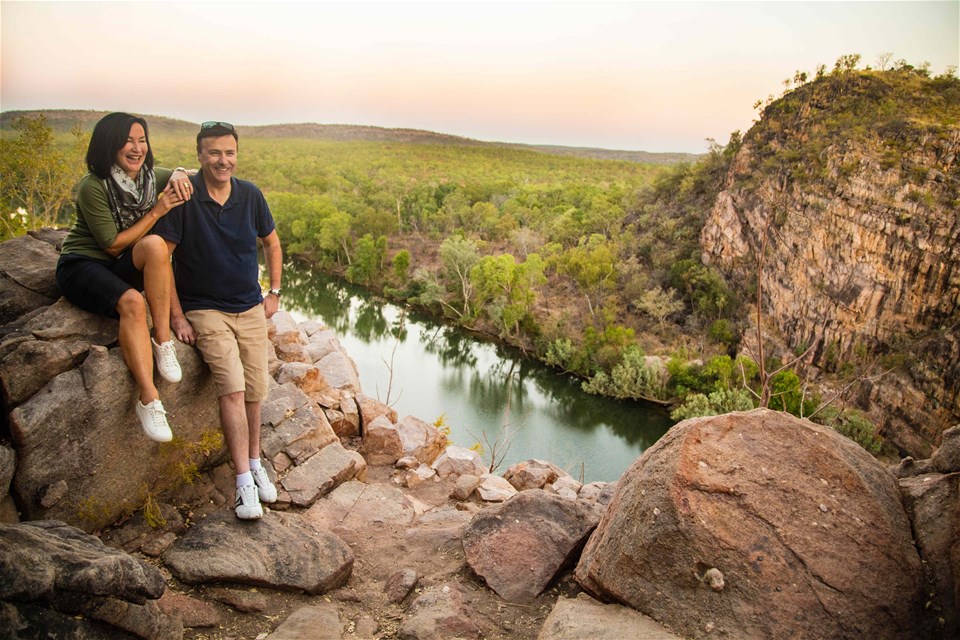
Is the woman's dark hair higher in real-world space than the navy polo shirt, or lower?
higher

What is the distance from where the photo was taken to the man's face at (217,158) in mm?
4172

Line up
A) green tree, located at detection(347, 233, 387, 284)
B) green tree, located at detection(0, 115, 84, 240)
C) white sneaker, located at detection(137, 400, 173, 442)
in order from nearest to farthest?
white sneaker, located at detection(137, 400, 173, 442)
green tree, located at detection(0, 115, 84, 240)
green tree, located at detection(347, 233, 387, 284)

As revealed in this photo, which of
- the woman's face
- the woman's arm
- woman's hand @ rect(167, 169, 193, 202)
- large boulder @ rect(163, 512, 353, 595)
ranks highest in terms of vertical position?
the woman's face

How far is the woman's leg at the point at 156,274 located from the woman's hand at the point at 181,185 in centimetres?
33

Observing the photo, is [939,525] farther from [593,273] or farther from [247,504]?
[593,273]

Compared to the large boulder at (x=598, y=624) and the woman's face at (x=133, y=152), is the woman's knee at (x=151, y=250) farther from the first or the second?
the large boulder at (x=598, y=624)

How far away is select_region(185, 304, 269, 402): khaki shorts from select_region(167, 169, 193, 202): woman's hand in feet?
2.83

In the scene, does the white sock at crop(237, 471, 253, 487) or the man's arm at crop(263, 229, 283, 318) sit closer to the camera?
the white sock at crop(237, 471, 253, 487)

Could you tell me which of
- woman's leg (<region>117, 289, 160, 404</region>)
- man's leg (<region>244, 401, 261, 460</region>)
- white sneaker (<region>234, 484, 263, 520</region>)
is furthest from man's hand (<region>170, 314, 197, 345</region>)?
white sneaker (<region>234, 484, 263, 520</region>)

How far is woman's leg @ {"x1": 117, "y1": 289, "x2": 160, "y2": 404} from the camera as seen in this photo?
12.9 ft

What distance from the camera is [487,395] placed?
27375mm

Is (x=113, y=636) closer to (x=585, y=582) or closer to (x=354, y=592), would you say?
(x=354, y=592)

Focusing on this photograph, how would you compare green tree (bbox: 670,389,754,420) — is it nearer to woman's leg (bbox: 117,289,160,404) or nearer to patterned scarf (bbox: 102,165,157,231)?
woman's leg (bbox: 117,289,160,404)

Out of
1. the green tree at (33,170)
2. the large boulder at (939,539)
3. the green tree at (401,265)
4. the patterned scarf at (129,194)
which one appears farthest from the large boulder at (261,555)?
the green tree at (401,265)
